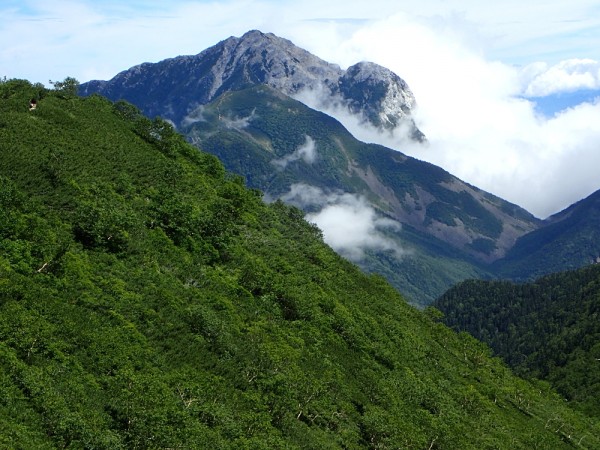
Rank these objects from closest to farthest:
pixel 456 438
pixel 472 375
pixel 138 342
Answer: pixel 138 342 < pixel 456 438 < pixel 472 375

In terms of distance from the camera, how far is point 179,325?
211 feet

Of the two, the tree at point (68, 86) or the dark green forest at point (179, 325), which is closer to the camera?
the dark green forest at point (179, 325)

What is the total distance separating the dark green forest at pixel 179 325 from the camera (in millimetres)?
48406

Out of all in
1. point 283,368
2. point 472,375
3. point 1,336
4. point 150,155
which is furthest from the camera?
point 472,375

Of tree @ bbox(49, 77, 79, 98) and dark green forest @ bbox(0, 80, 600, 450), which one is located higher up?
tree @ bbox(49, 77, 79, 98)

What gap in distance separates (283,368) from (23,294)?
2799 cm

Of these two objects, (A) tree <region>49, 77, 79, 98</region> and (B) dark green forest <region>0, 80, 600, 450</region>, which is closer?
(B) dark green forest <region>0, 80, 600, 450</region>

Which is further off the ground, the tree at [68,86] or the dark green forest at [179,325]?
the tree at [68,86]

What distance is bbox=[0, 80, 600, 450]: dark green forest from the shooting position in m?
48.4

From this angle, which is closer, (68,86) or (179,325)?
(179,325)

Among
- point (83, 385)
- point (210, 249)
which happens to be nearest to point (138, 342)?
point (83, 385)

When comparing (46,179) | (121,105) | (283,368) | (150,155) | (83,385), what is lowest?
(83,385)

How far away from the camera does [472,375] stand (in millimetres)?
119375

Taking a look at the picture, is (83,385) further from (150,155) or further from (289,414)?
(150,155)
